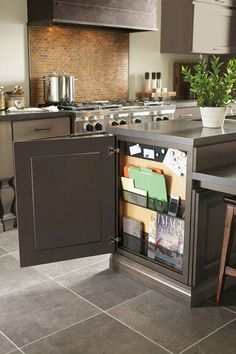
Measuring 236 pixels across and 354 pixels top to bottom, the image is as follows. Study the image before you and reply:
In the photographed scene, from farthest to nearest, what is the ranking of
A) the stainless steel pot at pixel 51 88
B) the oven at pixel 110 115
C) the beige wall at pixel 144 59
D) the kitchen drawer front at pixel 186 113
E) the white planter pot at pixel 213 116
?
the beige wall at pixel 144 59, the kitchen drawer front at pixel 186 113, the stainless steel pot at pixel 51 88, the oven at pixel 110 115, the white planter pot at pixel 213 116

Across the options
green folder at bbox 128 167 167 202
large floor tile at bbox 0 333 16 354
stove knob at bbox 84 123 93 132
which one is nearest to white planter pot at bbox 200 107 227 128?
green folder at bbox 128 167 167 202

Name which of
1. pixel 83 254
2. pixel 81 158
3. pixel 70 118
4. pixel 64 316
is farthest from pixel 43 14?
pixel 64 316

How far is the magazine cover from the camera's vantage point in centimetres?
266

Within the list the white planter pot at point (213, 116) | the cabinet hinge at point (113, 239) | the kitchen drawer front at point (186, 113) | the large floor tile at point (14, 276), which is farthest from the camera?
the kitchen drawer front at point (186, 113)

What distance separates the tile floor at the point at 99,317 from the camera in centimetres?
223

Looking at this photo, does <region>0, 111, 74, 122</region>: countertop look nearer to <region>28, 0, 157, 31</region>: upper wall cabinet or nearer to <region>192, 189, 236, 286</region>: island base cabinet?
<region>28, 0, 157, 31</region>: upper wall cabinet

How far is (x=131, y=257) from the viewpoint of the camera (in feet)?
9.75

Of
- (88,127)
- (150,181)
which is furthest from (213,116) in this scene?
(88,127)

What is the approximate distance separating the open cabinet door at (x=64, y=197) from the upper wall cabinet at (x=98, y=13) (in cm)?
198

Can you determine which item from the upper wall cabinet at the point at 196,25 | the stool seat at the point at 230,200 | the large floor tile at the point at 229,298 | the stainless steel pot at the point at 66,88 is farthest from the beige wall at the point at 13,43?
the large floor tile at the point at 229,298

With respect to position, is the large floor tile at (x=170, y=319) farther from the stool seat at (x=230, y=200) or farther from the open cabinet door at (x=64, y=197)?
the stool seat at (x=230, y=200)

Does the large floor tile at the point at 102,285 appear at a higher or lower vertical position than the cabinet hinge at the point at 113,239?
lower

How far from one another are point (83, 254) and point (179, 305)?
0.70 m

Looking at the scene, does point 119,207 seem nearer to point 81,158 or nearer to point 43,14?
point 81,158
